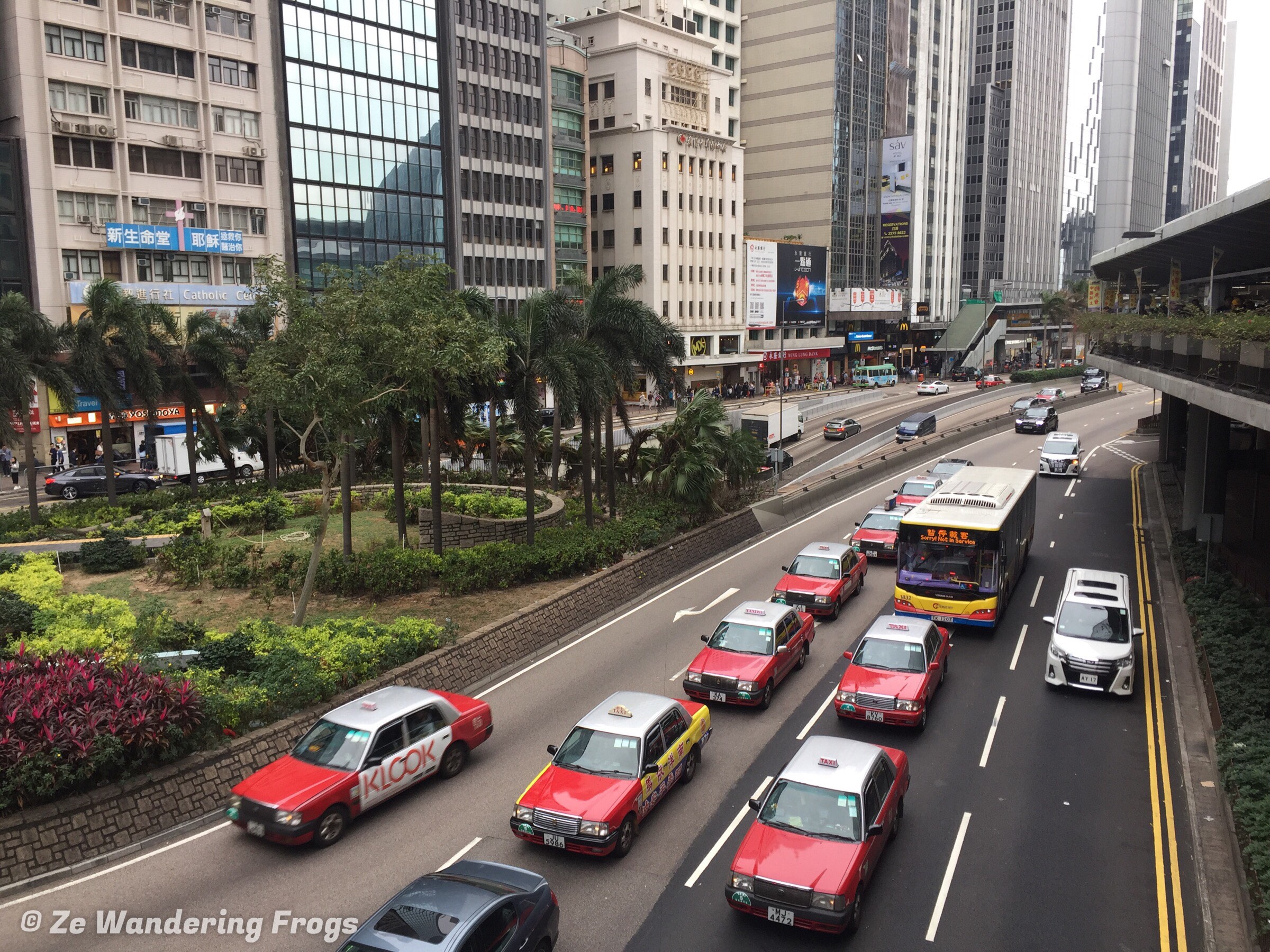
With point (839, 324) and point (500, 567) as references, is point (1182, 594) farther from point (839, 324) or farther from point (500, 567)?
point (839, 324)

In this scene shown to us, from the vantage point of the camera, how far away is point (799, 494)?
123ft

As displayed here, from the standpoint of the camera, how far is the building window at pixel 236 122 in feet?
186

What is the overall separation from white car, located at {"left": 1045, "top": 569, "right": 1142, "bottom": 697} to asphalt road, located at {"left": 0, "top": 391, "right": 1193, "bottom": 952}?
0.46m

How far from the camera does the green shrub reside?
83.7 feet

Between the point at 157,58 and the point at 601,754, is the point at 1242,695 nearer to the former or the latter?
the point at 601,754

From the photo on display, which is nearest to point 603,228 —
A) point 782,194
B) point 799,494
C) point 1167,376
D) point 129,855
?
point 782,194

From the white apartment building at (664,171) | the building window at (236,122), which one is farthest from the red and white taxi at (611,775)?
the white apartment building at (664,171)

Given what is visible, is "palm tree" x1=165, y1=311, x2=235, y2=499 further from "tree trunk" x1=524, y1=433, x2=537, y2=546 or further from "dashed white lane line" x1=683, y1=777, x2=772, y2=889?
"dashed white lane line" x1=683, y1=777, x2=772, y2=889

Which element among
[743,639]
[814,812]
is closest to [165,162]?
[743,639]

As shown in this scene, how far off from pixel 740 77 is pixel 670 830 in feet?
345

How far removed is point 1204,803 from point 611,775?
8.99m

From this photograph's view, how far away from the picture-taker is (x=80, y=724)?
13.0 meters

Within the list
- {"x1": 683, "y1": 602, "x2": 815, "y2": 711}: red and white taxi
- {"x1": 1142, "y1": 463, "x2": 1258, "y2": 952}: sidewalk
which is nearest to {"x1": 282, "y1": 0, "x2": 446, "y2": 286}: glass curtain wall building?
{"x1": 683, "y1": 602, "x2": 815, "y2": 711}: red and white taxi

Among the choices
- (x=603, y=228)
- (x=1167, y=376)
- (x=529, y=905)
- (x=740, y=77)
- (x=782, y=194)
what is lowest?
(x=529, y=905)
